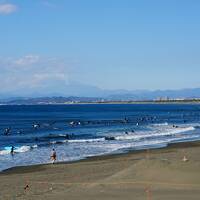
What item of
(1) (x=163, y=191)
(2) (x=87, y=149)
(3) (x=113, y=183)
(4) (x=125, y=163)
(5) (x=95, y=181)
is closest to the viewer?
(1) (x=163, y=191)

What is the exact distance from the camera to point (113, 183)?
26.8 m

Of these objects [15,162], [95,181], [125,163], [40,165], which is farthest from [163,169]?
[15,162]

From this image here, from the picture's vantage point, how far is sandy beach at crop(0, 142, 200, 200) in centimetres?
2372

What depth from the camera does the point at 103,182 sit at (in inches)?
1077

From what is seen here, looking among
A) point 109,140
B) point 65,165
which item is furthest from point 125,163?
point 109,140

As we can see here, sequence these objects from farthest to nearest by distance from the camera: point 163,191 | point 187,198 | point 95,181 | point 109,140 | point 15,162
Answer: point 109,140 → point 15,162 → point 95,181 → point 163,191 → point 187,198

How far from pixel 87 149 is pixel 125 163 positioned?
14.0 m

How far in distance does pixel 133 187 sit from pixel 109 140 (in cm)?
3974

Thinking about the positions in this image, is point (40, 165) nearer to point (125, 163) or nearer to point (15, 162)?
point (15, 162)

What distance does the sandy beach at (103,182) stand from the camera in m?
23.7

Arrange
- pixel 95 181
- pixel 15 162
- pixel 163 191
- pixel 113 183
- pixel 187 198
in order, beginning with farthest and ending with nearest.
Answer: pixel 15 162 → pixel 95 181 → pixel 113 183 → pixel 163 191 → pixel 187 198

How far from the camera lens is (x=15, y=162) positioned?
139ft

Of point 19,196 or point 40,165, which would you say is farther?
point 40,165

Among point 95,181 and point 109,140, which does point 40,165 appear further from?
point 109,140
